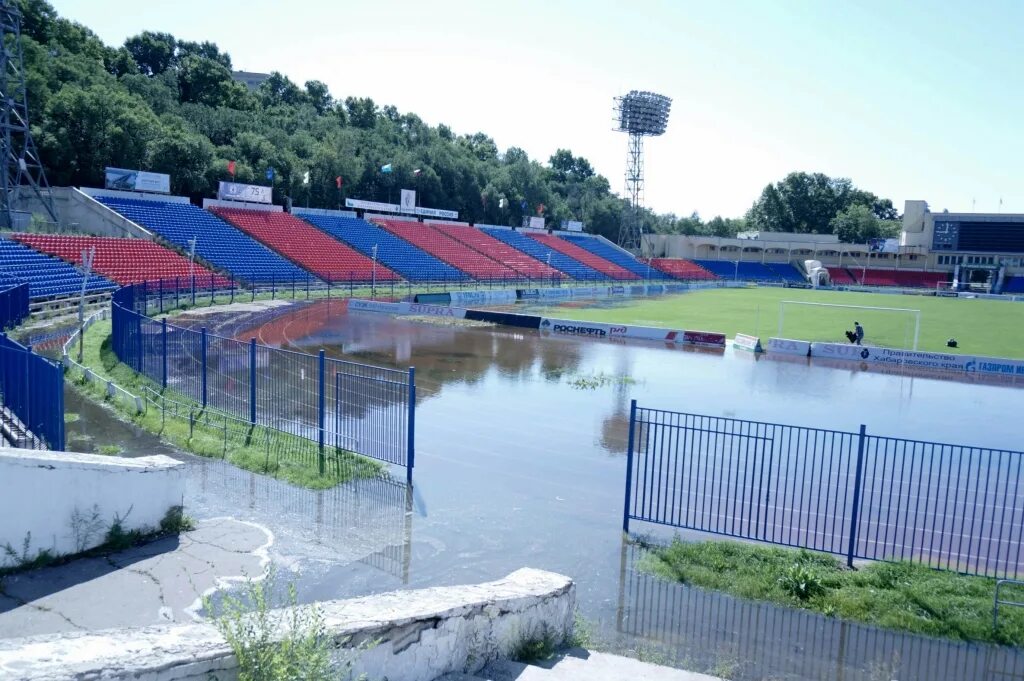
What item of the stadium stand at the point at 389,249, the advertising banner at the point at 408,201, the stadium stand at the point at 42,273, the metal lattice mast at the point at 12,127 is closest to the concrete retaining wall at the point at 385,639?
the stadium stand at the point at 42,273

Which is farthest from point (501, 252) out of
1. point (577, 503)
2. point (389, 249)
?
point (577, 503)

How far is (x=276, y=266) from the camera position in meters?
49.4

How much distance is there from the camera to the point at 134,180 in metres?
48.8

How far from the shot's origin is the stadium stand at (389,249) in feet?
199

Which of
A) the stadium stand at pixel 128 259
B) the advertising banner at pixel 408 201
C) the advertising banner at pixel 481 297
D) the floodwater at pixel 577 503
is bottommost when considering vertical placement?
the floodwater at pixel 577 503

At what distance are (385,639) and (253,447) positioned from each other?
357 inches

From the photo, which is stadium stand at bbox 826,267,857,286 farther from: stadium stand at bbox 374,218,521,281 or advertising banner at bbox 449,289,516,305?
advertising banner at bbox 449,289,516,305

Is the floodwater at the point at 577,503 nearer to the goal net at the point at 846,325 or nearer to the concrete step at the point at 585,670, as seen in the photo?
the concrete step at the point at 585,670

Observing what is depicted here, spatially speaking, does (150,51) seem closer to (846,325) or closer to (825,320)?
(825,320)

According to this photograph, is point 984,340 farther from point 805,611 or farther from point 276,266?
point 276,266

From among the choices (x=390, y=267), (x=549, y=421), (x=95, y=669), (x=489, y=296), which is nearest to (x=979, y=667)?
(x=95, y=669)

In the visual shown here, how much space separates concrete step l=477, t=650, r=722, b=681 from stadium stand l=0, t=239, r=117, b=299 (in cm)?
2817

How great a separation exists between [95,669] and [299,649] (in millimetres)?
961

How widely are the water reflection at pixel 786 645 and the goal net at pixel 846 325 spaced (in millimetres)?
24351
